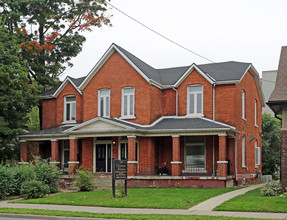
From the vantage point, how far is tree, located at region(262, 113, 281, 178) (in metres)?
41.8

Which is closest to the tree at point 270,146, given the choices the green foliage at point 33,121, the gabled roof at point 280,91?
the gabled roof at point 280,91

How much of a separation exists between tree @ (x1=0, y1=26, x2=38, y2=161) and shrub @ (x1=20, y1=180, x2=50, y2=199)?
25.9ft

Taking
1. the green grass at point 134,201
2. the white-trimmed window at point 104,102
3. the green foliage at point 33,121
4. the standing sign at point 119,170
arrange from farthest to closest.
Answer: the green foliage at point 33,121
the white-trimmed window at point 104,102
the standing sign at point 119,170
the green grass at point 134,201

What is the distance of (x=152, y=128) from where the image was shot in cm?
2822

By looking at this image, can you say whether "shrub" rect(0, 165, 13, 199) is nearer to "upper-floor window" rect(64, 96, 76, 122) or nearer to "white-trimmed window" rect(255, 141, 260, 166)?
"upper-floor window" rect(64, 96, 76, 122)

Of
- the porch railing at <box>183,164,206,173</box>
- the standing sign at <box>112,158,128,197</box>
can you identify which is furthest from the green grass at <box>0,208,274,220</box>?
the porch railing at <box>183,164,206,173</box>

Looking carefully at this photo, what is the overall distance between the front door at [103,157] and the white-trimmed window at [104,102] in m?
2.34

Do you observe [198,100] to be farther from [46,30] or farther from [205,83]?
[46,30]

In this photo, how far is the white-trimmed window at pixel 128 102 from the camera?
98.9 ft

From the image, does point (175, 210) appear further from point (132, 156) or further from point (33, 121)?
point (33, 121)

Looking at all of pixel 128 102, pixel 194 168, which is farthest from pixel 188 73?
pixel 194 168

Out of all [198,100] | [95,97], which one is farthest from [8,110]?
[198,100]

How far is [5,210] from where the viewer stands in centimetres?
1741

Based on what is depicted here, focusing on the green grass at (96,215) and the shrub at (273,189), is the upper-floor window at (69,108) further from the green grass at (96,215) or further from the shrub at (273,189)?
the shrub at (273,189)
